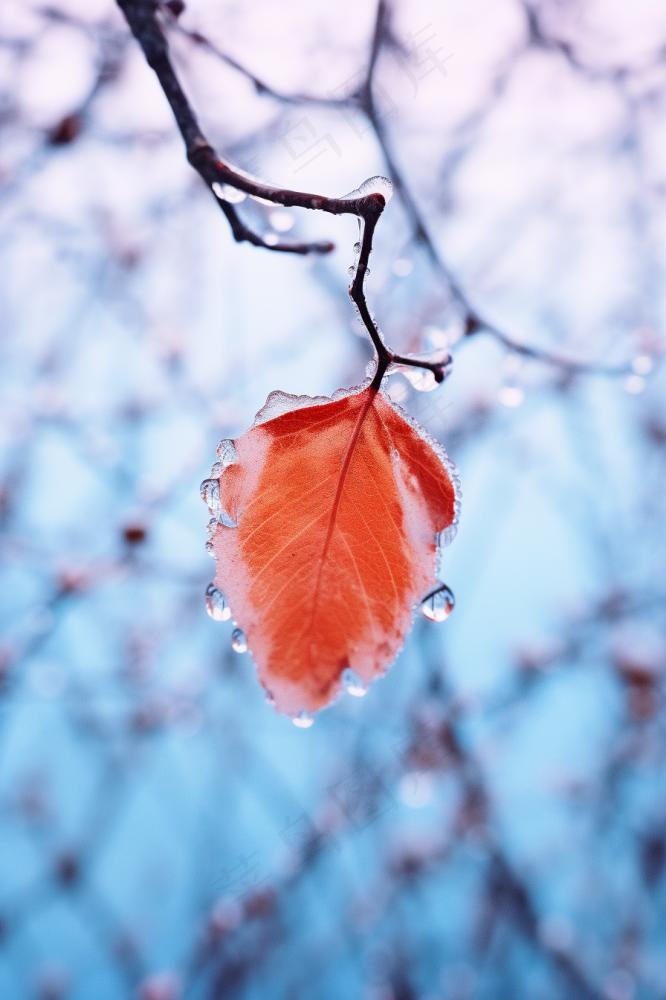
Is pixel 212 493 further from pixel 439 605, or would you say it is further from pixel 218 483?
pixel 439 605

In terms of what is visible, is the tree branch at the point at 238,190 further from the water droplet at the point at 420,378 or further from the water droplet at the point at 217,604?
the water droplet at the point at 217,604

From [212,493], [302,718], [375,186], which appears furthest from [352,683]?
[375,186]

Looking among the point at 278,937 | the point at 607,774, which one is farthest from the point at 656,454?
the point at 278,937

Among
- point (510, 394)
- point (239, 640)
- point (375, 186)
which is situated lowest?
point (510, 394)

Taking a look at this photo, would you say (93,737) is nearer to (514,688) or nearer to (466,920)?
(514,688)

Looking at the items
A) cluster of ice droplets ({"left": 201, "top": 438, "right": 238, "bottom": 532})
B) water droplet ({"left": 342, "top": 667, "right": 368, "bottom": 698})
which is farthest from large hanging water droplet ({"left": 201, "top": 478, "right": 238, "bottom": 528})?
water droplet ({"left": 342, "top": 667, "right": 368, "bottom": 698})

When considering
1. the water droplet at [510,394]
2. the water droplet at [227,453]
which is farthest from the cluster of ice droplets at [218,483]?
the water droplet at [510,394]
